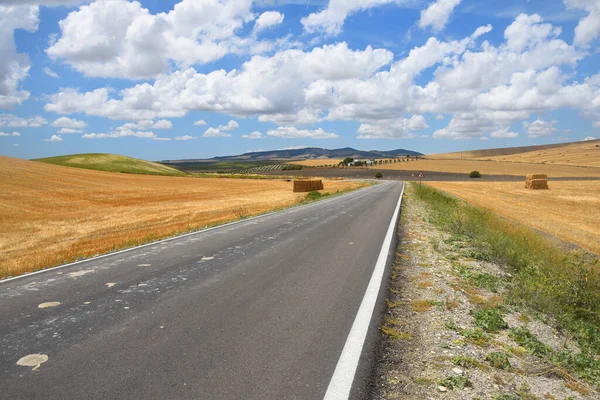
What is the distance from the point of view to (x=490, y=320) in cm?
493

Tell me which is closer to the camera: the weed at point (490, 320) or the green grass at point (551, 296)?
the green grass at point (551, 296)

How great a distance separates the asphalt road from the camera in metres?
3.40

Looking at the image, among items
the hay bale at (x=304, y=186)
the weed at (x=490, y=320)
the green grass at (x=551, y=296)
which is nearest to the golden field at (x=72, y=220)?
the weed at (x=490, y=320)

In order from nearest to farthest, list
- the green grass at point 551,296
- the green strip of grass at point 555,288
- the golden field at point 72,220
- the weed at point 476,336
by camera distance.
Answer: the green grass at point 551,296 < the weed at point 476,336 < the green strip of grass at point 555,288 < the golden field at point 72,220

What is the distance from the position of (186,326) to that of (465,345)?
3.16 m

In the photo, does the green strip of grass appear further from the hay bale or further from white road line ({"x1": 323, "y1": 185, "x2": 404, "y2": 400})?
the hay bale

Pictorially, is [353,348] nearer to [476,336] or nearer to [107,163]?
[476,336]

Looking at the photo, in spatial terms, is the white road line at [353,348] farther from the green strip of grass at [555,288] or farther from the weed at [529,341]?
the green strip of grass at [555,288]

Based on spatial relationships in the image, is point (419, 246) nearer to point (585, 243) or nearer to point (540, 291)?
point (540, 291)

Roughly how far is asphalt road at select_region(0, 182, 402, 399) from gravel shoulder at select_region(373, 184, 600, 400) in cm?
32

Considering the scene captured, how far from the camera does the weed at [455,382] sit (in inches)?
137

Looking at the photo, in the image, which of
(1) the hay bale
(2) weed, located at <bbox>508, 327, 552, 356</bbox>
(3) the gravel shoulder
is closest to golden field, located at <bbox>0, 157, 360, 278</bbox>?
(3) the gravel shoulder

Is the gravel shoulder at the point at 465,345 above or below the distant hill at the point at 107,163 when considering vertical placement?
below

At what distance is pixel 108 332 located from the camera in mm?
4434
